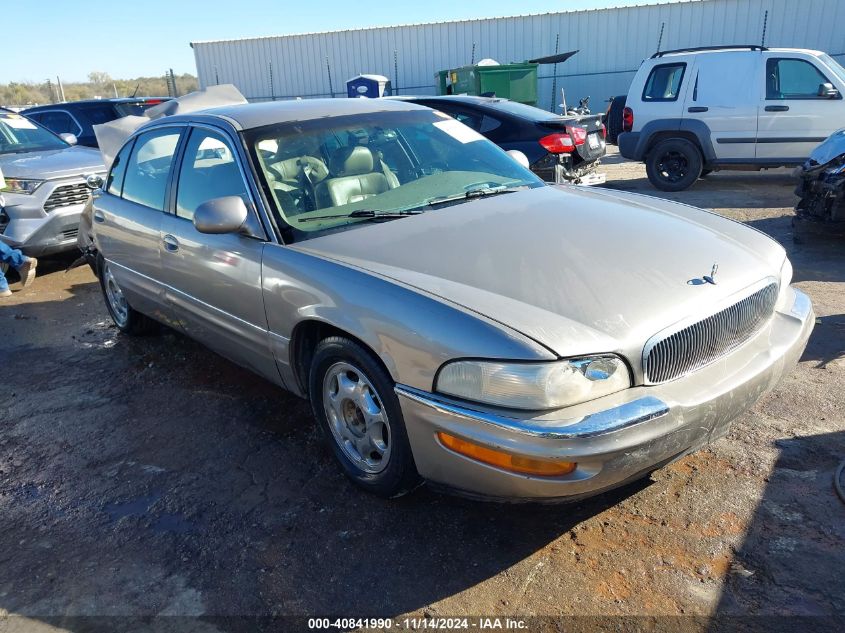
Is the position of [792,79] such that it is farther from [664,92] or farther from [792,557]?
[792,557]

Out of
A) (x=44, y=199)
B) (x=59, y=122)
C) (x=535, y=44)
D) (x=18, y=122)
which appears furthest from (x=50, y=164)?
(x=535, y=44)

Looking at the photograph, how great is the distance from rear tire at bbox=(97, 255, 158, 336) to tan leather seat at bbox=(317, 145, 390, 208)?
7.81 ft

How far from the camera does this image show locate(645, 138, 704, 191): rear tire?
1008 centimetres

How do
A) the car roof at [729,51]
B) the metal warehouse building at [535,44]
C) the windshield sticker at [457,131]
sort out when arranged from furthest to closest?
the metal warehouse building at [535,44] → the car roof at [729,51] → the windshield sticker at [457,131]

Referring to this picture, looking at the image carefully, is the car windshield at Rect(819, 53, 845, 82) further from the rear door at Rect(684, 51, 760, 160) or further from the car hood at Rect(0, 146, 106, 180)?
the car hood at Rect(0, 146, 106, 180)

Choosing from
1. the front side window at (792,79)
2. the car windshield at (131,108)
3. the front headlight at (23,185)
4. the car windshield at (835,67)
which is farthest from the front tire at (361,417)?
the car windshield at (835,67)

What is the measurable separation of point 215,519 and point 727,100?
9516 mm

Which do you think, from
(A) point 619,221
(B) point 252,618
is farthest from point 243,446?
(A) point 619,221

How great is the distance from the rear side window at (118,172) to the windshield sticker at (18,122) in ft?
16.0

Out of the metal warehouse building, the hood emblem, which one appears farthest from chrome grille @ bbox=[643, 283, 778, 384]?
the metal warehouse building

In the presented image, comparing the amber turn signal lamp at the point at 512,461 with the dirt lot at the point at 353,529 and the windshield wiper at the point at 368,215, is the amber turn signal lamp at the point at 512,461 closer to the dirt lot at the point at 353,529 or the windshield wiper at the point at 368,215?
the dirt lot at the point at 353,529

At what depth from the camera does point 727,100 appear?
383 inches

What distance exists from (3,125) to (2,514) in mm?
7038

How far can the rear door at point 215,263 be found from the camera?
10.9ft
